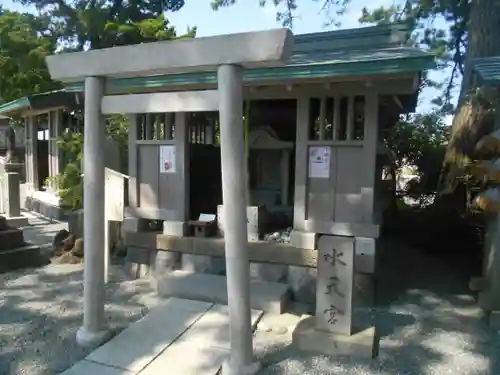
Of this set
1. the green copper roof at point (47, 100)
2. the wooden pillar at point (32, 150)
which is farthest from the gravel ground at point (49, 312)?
the wooden pillar at point (32, 150)

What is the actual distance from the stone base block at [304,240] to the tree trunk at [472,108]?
12.4 feet

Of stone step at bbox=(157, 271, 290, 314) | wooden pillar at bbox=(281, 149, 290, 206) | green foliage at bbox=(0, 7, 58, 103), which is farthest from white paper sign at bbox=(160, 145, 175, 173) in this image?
green foliage at bbox=(0, 7, 58, 103)

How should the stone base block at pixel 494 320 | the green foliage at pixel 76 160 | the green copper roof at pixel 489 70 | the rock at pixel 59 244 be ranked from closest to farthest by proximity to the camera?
the green copper roof at pixel 489 70, the stone base block at pixel 494 320, the rock at pixel 59 244, the green foliage at pixel 76 160

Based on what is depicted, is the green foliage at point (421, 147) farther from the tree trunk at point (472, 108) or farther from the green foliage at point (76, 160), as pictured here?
the green foliage at point (76, 160)

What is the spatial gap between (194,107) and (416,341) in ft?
10.6

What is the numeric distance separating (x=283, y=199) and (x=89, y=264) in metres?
3.44

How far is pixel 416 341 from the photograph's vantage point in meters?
4.27

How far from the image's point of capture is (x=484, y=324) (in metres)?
4.70

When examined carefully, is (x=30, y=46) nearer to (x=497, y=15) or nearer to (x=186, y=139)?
(x=186, y=139)

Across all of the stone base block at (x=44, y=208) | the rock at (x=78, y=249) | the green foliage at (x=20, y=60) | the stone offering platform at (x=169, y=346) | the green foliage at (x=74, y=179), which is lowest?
the stone offering platform at (x=169, y=346)

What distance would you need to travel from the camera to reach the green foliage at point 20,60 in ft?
41.0

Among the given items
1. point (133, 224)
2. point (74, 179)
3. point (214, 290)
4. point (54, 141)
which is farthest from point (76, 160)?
point (214, 290)

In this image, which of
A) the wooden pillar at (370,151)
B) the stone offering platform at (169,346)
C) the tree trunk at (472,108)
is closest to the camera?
the stone offering platform at (169,346)

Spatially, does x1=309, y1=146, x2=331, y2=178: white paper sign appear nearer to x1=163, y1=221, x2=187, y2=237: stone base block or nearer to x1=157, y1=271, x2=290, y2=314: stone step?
x1=157, y1=271, x2=290, y2=314: stone step
